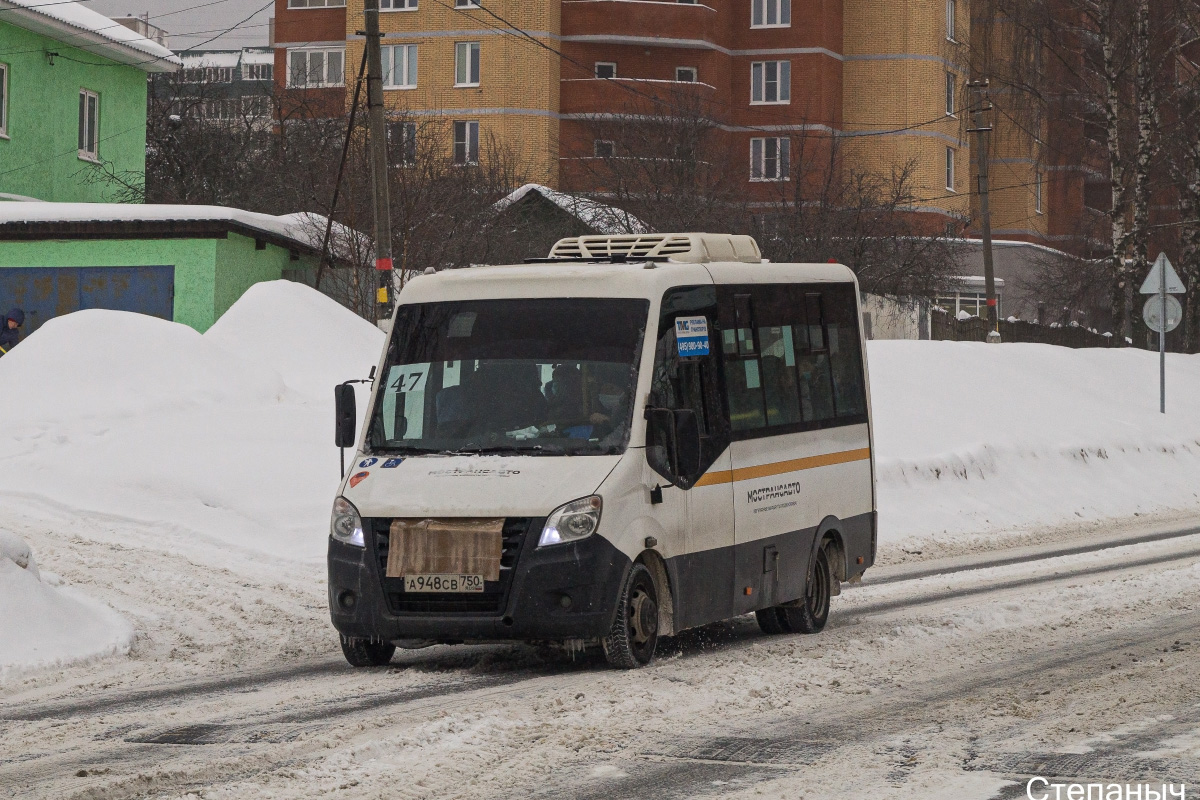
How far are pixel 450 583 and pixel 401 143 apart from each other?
29.6 m

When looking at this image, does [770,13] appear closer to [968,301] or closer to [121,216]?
[968,301]

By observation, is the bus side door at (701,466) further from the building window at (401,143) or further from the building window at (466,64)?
the building window at (466,64)

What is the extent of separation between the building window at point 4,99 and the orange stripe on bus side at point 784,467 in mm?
28267

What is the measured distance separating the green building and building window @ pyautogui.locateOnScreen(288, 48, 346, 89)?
30971 mm

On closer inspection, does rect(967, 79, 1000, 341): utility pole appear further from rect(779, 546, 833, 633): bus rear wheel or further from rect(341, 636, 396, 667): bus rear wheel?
rect(341, 636, 396, 667): bus rear wheel

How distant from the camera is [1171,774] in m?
6.86

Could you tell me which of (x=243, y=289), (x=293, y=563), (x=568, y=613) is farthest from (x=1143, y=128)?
(x=568, y=613)

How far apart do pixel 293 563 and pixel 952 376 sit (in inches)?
638

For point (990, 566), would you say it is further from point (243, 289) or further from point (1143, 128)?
point (1143, 128)

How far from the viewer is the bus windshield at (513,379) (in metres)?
10.1

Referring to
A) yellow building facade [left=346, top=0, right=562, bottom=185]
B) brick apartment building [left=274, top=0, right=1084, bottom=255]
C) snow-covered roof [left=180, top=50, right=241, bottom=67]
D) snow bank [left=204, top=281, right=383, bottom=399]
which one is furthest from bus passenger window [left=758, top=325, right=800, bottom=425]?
snow-covered roof [left=180, top=50, right=241, bottom=67]

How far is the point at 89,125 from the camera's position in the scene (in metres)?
40.8

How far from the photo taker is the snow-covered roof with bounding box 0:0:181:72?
37.0m

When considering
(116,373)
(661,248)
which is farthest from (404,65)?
(661,248)
